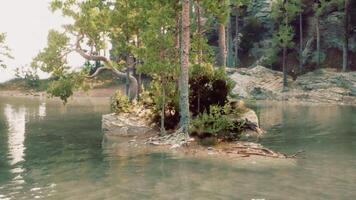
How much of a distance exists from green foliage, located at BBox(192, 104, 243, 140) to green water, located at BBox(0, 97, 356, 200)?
2.26m

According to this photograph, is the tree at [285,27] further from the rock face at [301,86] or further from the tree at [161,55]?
the tree at [161,55]

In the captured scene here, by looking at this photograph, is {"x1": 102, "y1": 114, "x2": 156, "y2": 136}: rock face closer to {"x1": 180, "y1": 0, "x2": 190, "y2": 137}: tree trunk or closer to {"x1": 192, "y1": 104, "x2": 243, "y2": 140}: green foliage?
{"x1": 180, "y1": 0, "x2": 190, "y2": 137}: tree trunk

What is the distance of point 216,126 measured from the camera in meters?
25.0

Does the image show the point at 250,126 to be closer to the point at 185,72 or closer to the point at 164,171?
the point at 185,72

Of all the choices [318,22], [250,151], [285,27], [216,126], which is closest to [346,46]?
[285,27]

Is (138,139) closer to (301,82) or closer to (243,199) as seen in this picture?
(243,199)

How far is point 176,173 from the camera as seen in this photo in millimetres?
18109

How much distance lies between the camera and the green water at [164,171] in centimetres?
1497

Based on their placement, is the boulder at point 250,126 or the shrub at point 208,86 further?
the boulder at point 250,126

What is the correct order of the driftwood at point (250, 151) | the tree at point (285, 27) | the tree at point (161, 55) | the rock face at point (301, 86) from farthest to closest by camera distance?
the tree at point (285, 27) → the rock face at point (301, 86) → the tree at point (161, 55) → the driftwood at point (250, 151)

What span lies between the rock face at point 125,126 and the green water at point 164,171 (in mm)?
1356

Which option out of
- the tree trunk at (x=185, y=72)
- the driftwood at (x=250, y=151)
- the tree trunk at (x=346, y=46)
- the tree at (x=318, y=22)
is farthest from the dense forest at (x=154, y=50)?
the tree at (x=318, y=22)

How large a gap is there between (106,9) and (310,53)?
160 feet

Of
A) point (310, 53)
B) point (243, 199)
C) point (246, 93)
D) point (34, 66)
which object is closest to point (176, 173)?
point (243, 199)
